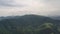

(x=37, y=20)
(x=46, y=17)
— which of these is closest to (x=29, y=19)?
(x=37, y=20)

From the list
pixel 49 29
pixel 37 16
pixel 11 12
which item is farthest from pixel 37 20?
pixel 11 12

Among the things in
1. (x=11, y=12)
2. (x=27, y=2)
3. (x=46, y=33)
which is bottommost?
(x=46, y=33)

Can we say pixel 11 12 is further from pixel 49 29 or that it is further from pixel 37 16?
pixel 49 29

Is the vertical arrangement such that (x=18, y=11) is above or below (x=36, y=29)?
above

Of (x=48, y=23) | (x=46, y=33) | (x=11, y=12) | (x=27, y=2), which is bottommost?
(x=46, y=33)

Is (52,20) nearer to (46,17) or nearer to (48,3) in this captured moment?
(46,17)

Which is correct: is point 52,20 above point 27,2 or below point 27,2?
below
